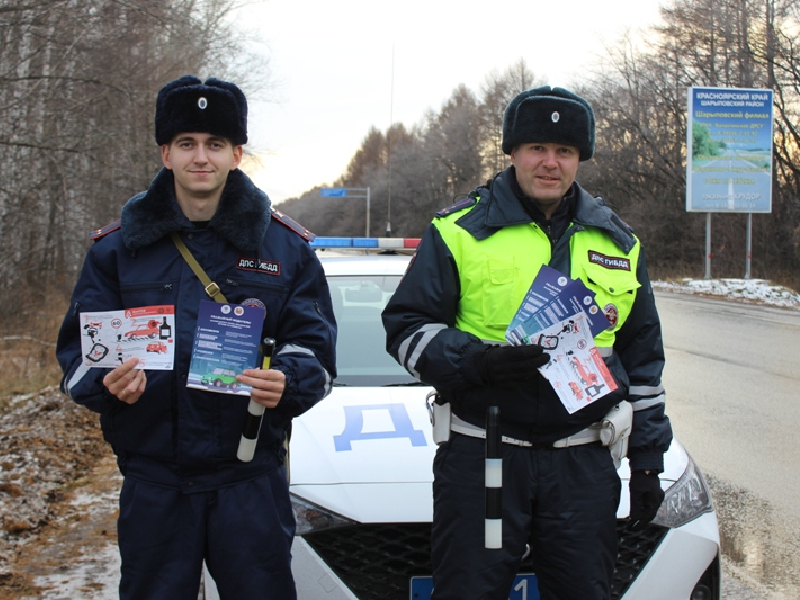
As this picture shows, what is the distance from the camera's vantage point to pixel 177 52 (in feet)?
58.5

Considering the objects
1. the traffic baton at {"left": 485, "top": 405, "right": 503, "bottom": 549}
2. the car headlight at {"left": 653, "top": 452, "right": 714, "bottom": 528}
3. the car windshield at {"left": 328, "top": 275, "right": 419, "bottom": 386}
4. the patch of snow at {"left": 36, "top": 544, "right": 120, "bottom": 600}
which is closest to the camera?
the traffic baton at {"left": 485, "top": 405, "right": 503, "bottom": 549}

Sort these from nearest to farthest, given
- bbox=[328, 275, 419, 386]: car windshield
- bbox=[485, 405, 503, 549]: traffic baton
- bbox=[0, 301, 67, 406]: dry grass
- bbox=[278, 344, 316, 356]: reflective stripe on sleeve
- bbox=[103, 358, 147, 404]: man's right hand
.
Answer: bbox=[103, 358, 147, 404]: man's right hand → bbox=[485, 405, 503, 549]: traffic baton → bbox=[278, 344, 316, 356]: reflective stripe on sleeve → bbox=[328, 275, 419, 386]: car windshield → bbox=[0, 301, 67, 406]: dry grass

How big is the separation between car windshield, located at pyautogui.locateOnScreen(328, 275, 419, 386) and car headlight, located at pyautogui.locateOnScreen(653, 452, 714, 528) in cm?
130

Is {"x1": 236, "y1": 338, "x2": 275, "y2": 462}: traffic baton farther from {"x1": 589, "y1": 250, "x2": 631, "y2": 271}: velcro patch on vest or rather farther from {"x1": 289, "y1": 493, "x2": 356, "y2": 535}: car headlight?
{"x1": 589, "y1": 250, "x2": 631, "y2": 271}: velcro patch on vest

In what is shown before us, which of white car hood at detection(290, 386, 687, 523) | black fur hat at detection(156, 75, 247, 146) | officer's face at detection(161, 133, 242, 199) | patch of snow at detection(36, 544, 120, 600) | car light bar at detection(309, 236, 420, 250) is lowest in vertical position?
patch of snow at detection(36, 544, 120, 600)

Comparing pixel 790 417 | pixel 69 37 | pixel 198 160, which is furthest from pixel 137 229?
pixel 69 37

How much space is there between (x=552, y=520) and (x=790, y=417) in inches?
245

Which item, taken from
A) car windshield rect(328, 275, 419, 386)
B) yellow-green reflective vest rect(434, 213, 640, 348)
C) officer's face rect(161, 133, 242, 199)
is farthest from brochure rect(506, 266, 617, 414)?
car windshield rect(328, 275, 419, 386)

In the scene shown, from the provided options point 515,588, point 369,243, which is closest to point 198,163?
point 515,588

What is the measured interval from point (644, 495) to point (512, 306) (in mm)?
709

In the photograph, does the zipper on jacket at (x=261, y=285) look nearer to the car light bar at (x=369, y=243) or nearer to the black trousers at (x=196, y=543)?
the black trousers at (x=196, y=543)

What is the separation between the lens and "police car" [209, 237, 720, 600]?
A: 2.72 metres

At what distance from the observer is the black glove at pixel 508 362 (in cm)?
231

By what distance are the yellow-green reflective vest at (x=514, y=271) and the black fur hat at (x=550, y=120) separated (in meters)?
0.28
